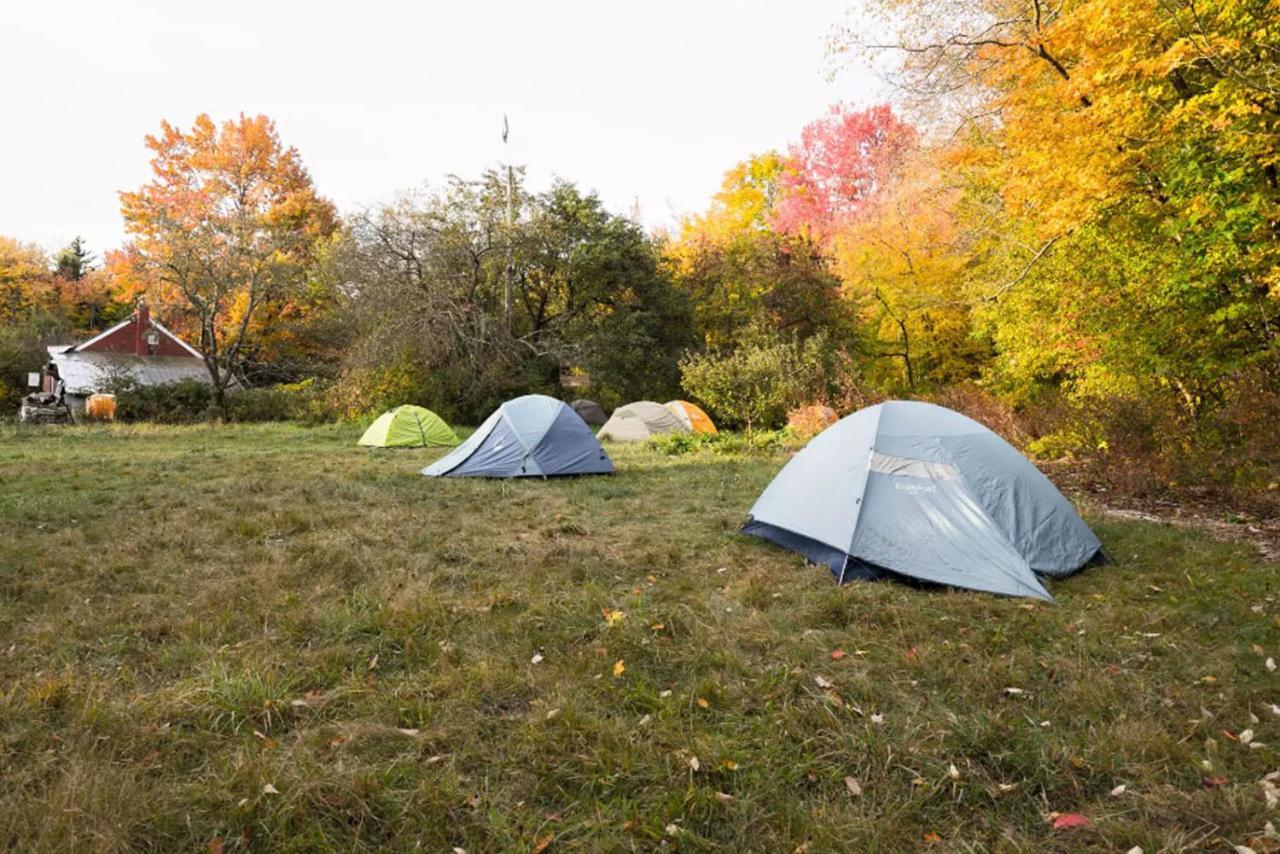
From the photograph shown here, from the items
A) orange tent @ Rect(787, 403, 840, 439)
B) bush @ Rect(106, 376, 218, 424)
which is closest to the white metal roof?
bush @ Rect(106, 376, 218, 424)

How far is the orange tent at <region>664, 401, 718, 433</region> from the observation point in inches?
→ 657

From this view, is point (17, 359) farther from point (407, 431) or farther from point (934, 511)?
point (934, 511)

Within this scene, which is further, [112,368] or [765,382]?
[112,368]

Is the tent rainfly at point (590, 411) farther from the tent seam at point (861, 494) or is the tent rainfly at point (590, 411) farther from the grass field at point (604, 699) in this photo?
the tent seam at point (861, 494)

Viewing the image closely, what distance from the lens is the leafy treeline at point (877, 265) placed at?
7.73m

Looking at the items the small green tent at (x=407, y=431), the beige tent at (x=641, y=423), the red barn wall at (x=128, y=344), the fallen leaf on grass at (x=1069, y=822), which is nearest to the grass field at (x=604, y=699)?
the fallen leaf on grass at (x=1069, y=822)

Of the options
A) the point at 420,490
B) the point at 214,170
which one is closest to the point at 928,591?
the point at 420,490

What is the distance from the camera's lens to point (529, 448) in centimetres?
1005

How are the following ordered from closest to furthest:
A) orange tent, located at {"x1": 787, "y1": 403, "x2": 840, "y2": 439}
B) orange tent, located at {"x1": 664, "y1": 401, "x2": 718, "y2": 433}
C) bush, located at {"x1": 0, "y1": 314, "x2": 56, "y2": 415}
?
1. orange tent, located at {"x1": 787, "y1": 403, "x2": 840, "y2": 439}
2. orange tent, located at {"x1": 664, "y1": 401, "x2": 718, "y2": 433}
3. bush, located at {"x1": 0, "y1": 314, "x2": 56, "y2": 415}

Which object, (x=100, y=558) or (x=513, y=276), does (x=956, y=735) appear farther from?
(x=513, y=276)

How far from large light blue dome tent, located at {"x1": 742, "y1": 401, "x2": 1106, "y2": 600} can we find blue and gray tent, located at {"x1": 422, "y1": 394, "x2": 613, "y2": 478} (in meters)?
4.82

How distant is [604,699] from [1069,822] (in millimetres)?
1932

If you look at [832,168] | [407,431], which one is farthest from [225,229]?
[832,168]

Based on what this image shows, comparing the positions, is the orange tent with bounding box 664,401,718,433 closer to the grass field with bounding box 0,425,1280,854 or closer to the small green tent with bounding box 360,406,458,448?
the small green tent with bounding box 360,406,458,448
